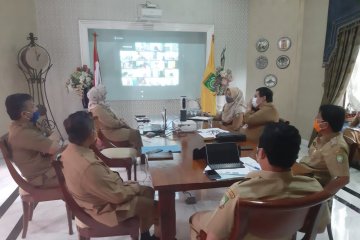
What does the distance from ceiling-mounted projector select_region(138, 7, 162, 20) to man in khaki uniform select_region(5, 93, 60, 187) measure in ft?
10.5

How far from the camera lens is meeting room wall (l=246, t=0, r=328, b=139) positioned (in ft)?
14.8

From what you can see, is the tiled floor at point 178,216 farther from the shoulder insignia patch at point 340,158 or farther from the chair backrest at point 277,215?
the chair backrest at point 277,215

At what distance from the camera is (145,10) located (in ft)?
15.2

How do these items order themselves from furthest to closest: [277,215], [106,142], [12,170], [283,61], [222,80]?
[283,61], [222,80], [106,142], [12,170], [277,215]

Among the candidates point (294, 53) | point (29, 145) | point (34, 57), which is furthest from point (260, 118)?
point (34, 57)

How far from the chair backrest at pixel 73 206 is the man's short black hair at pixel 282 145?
103cm

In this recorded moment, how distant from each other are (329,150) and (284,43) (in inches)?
154

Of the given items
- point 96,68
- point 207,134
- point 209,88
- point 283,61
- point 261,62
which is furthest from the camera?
point 261,62

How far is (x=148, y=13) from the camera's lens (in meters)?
4.65

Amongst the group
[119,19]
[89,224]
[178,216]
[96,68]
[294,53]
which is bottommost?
[178,216]

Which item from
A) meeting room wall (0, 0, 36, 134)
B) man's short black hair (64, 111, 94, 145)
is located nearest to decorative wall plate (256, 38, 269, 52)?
meeting room wall (0, 0, 36, 134)

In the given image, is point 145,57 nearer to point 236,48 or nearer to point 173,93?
point 173,93

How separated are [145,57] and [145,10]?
2.80 feet

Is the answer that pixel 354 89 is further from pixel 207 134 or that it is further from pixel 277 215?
pixel 277 215
